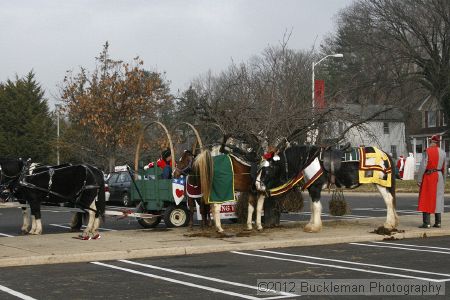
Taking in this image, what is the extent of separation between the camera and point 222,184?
13.8 m

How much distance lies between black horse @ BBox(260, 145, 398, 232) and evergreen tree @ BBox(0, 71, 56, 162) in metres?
33.5

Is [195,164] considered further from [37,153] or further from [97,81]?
[37,153]

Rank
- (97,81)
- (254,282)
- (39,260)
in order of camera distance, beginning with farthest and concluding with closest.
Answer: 1. (97,81)
2. (39,260)
3. (254,282)

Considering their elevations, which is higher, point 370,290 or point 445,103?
point 445,103

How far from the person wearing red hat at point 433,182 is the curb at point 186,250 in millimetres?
799

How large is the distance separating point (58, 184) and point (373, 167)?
22.2 ft

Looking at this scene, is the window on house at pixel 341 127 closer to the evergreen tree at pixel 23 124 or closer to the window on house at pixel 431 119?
the evergreen tree at pixel 23 124

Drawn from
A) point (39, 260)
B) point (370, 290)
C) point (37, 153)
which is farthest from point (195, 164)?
point (37, 153)

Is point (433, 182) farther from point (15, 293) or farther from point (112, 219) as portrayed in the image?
point (15, 293)

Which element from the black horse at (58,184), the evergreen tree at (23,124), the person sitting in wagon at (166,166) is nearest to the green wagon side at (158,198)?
the person sitting in wagon at (166,166)

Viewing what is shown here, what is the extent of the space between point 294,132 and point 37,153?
34.8 meters

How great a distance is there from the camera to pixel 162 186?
15.5 m

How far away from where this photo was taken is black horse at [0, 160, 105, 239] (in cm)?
1398

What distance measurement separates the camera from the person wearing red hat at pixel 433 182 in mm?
15000
